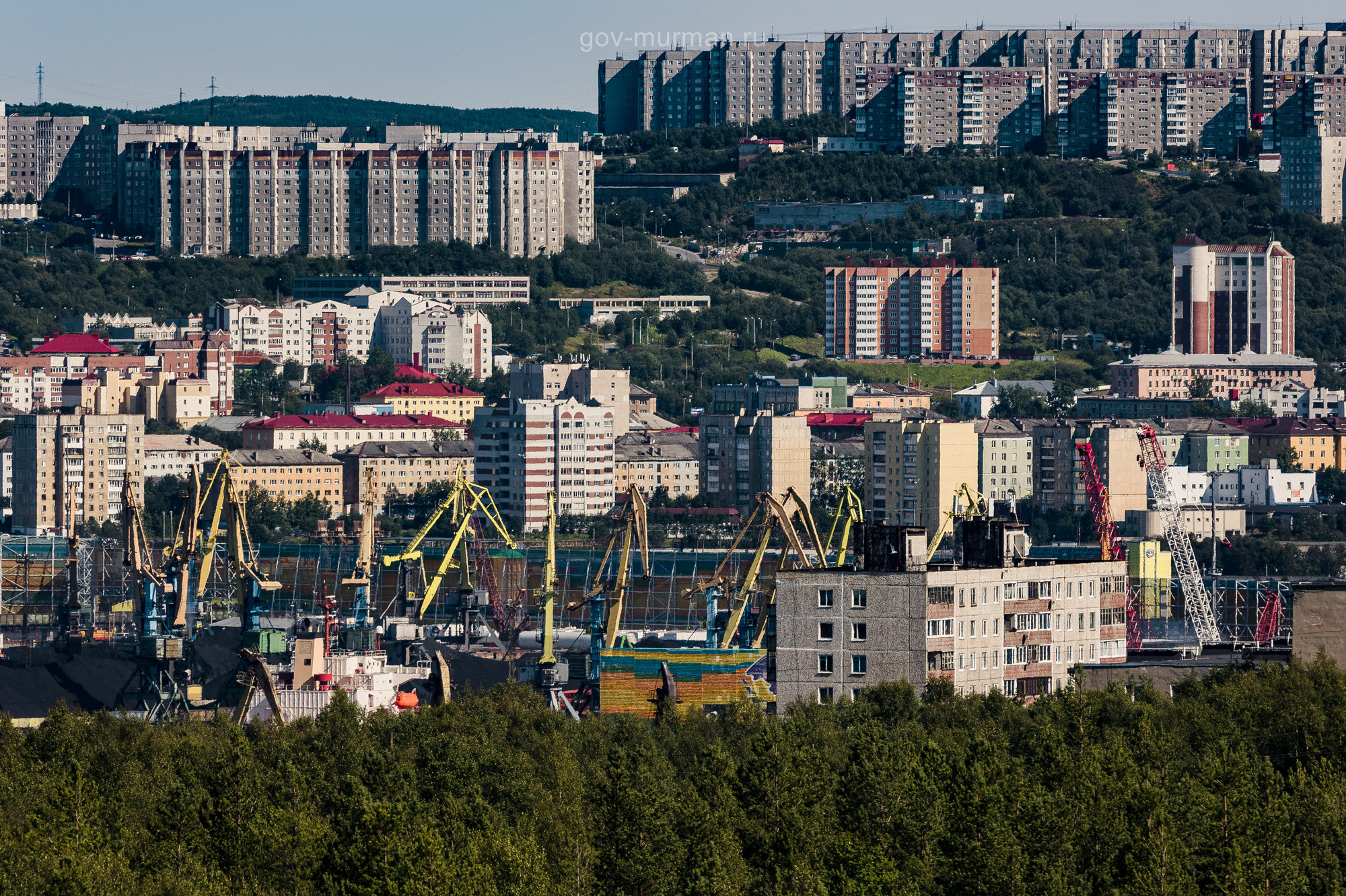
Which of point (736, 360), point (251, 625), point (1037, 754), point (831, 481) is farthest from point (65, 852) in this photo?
point (736, 360)

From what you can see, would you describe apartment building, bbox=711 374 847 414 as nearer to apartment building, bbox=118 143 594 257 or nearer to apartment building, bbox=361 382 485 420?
apartment building, bbox=361 382 485 420

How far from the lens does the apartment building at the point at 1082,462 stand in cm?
10756

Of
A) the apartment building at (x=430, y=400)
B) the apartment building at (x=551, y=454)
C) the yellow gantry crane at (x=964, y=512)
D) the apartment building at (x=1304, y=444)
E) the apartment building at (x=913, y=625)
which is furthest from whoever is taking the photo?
the apartment building at (x=430, y=400)

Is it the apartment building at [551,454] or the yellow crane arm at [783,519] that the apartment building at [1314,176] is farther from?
the yellow crane arm at [783,519]

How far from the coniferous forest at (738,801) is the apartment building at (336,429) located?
83.0 m

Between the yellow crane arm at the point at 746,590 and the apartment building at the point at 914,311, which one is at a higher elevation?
the apartment building at the point at 914,311

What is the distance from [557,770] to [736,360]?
4113 inches

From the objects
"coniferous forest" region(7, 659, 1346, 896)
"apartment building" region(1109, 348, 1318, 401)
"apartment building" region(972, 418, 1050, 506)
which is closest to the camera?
"coniferous forest" region(7, 659, 1346, 896)

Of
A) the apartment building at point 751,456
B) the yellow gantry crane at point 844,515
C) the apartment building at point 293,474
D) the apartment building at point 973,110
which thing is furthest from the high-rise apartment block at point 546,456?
the apartment building at point 973,110

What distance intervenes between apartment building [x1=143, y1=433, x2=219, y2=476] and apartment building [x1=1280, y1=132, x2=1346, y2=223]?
207 feet

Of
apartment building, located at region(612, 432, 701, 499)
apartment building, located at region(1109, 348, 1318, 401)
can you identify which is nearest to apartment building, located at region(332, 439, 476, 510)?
apartment building, located at region(612, 432, 701, 499)

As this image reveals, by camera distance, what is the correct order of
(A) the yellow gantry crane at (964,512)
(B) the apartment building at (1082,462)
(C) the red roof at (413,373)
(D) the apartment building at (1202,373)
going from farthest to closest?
(C) the red roof at (413,373) < (D) the apartment building at (1202,373) < (B) the apartment building at (1082,462) < (A) the yellow gantry crane at (964,512)

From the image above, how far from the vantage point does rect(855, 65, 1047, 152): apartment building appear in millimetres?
166500

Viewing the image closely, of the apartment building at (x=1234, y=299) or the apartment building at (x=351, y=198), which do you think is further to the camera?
the apartment building at (x=351, y=198)
